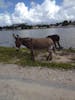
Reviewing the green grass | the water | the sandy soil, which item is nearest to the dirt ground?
the green grass

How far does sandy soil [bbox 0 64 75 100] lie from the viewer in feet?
25.0

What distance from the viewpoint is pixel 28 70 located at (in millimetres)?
11023

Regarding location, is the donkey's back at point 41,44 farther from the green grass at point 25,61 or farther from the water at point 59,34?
the water at point 59,34

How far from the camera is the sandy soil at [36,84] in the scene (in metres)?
7.62

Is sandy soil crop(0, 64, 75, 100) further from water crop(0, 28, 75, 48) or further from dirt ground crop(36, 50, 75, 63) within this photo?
water crop(0, 28, 75, 48)

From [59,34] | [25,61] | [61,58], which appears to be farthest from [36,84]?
[59,34]

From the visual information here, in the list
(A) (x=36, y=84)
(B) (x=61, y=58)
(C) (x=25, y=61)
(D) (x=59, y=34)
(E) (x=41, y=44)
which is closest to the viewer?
(A) (x=36, y=84)

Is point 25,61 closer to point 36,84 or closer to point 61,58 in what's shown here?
point 61,58

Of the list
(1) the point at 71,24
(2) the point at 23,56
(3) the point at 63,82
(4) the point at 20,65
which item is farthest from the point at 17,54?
(1) the point at 71,24

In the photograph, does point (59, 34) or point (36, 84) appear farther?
point (59, 34)

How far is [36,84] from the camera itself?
8.88m

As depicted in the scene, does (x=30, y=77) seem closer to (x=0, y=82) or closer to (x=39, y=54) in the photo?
(x=0, y=82)

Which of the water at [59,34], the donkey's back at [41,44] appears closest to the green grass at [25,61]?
the donkey's back at [41,44]

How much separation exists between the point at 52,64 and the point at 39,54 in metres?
3.29
